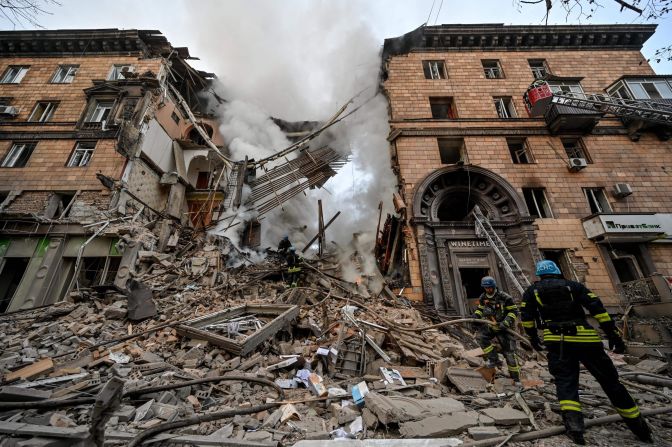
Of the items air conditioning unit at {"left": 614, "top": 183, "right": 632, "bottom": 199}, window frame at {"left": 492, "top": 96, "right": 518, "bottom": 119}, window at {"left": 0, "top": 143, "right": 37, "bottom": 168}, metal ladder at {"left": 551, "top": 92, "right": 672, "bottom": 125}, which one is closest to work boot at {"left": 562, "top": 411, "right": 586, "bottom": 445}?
air conditioning unit at {"left": 614, "top": 183, "right": 632, "bottom": 199}

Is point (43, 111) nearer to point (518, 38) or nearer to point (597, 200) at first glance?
point (518, 38)

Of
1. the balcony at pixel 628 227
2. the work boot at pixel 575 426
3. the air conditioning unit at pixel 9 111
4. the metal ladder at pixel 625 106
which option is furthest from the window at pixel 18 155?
the balcony at pixel 628 227

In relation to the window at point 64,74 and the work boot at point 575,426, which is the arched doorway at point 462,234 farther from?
the window at point 64,74

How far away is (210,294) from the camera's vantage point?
850 centimetres

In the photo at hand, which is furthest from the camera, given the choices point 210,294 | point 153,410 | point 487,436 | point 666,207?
point 666,207

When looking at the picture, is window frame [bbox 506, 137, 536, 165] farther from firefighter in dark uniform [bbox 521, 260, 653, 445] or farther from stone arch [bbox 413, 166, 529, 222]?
firefighter in dark uniform [bbox 521, 260, 653, 445]

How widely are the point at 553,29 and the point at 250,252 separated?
21250mm

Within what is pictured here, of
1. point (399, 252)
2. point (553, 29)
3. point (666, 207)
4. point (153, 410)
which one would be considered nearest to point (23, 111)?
point (153, 410)

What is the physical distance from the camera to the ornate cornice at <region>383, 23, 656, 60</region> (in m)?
14.2

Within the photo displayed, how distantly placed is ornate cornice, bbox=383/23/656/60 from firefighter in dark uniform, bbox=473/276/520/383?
14.4 metres

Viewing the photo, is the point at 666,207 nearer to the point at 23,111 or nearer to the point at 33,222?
the point at 33,222

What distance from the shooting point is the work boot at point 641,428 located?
2782 millimetres

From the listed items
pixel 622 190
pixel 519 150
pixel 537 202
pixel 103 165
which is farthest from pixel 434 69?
pixel 103 165

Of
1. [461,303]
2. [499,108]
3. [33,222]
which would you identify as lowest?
[461,303]
